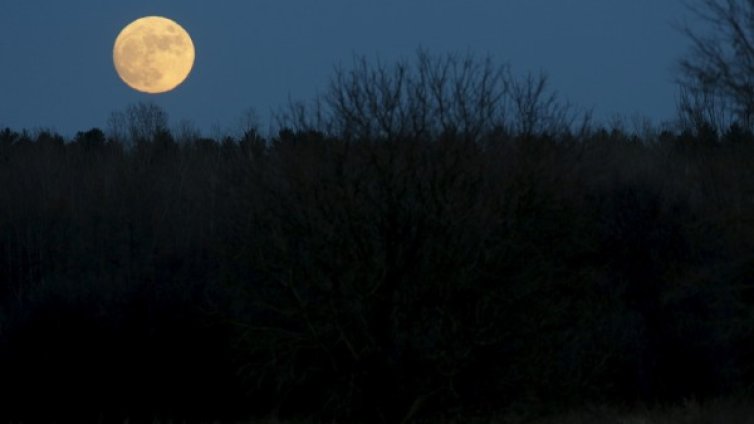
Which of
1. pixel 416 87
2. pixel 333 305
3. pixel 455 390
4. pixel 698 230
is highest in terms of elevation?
pixel 416 87

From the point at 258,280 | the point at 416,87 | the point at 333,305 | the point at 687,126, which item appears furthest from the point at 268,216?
the point at 687,126

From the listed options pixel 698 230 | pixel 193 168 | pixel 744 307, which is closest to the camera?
pixel 744 307

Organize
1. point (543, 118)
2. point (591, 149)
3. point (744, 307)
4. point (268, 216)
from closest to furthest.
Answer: point (268, 216) < point (744, 307) < point (543, 118) < point (591, 149)

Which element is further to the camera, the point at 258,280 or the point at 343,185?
the point at 258,280

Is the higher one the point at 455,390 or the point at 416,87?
the point at 416,87

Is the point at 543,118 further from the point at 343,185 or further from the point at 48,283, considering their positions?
the point at 48,283

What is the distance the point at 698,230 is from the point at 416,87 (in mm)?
8115

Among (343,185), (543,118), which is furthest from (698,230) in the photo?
(343,185)

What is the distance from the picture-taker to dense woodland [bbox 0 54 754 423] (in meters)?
19.1

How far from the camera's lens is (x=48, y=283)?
28.0m

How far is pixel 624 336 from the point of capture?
2703cm

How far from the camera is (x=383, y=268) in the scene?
1884cm

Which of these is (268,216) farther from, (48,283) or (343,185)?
(48,283)

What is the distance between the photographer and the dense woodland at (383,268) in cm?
1906
